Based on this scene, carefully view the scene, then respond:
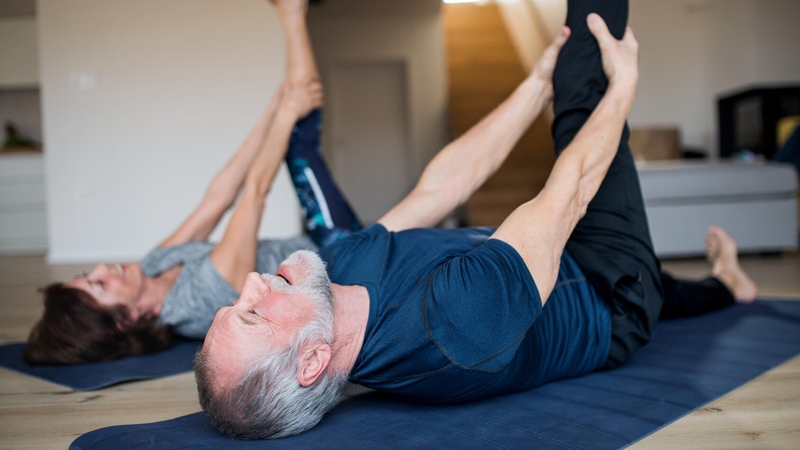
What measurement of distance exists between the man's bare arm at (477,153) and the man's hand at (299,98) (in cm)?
60

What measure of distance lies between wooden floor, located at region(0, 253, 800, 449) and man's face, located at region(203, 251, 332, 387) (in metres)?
0.49

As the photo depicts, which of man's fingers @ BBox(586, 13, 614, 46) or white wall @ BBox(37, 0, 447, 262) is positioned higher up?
man's fingers @ BBox(586, 13, 614, 46)

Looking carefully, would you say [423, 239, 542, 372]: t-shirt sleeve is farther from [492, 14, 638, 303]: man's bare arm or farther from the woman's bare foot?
the woman's bare foot

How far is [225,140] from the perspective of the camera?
5801mm

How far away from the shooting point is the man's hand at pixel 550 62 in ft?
5.75

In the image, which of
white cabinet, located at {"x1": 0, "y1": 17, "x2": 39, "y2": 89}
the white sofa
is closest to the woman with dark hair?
the white sofa

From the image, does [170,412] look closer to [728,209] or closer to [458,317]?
[458,317]

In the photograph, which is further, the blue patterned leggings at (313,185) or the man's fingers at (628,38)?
the blue patterned leggings at (313,185)

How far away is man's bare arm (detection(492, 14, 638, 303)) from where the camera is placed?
51.0 inches

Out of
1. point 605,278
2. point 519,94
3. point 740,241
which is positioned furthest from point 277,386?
point 740,241

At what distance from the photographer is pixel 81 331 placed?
2.00 meters

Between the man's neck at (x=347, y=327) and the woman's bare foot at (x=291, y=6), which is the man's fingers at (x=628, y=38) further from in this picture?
the woman's bare foot at (x=291, y=6)

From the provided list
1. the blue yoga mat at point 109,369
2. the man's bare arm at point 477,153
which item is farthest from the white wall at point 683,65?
the blue yoga mat at point 109,369

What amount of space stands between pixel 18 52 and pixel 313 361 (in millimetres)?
7825
